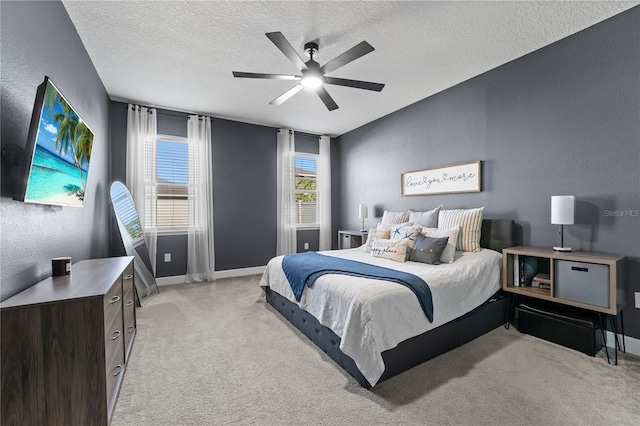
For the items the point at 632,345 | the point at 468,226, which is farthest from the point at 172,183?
the point at 632,345

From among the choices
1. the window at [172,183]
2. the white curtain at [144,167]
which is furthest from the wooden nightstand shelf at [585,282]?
the white curtain at [144,167]

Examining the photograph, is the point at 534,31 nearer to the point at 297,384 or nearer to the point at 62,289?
the point at 297,384

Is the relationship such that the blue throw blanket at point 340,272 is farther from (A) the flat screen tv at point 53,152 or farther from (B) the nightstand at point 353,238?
(A) the flat screen tv at point 53,152

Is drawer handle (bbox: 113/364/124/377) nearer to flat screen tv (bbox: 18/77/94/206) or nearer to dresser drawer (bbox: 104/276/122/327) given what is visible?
dresser drawer (bbox: 104/276/122/327)

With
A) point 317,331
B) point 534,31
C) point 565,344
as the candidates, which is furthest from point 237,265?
point 534,31

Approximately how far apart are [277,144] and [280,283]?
10.1 ft

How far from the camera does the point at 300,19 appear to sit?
231 cm

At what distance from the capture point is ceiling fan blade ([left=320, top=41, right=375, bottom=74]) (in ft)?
6.65

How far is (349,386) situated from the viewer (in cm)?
187

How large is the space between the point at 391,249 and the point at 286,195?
2793 mm

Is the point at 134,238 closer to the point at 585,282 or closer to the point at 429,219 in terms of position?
the point at 429,219

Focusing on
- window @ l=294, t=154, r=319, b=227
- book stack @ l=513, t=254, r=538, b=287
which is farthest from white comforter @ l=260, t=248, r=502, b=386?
window @ l=294, t=154, r=319, b=227

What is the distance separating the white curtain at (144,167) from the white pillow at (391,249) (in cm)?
328

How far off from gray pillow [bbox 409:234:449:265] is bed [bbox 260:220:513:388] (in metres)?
0.12
